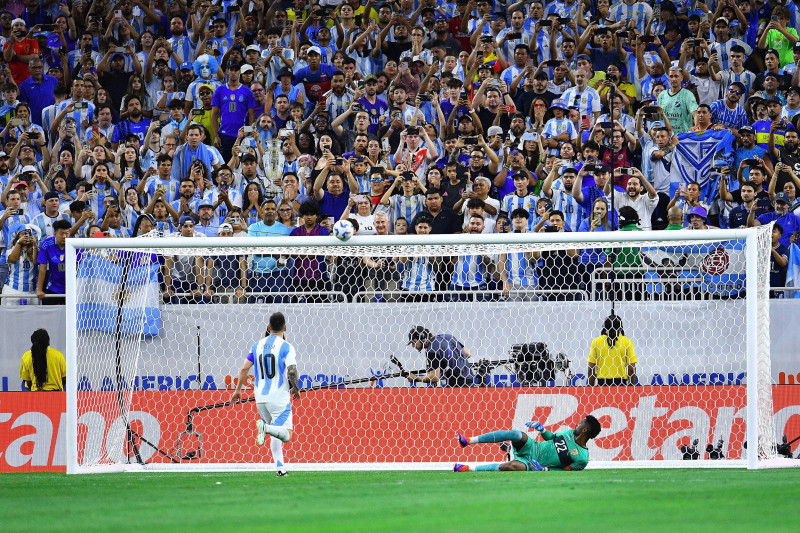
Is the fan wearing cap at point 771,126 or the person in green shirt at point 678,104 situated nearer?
the fan wearing cap at point 771,126

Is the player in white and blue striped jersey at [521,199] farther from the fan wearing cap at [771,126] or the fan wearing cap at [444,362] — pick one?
the fan wearing cap at [771,126]

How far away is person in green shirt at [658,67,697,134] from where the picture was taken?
17.6 meters

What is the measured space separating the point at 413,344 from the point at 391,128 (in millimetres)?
5044

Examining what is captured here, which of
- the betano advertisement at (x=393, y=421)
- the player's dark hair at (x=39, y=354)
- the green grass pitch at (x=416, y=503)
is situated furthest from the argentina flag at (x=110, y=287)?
the green grass pitch at (x=416, y=503)

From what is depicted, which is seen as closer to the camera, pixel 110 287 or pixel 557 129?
pixel 110 287

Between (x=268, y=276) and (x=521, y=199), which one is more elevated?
(x=521, y=199)

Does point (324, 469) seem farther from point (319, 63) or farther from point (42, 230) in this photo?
point (319, 63)

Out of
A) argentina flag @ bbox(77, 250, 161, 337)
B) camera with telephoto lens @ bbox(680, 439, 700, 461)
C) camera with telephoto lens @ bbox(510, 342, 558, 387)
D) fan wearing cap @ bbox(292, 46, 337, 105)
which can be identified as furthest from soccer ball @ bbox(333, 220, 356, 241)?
fan wearing cap @ bbox(292, 46, 337, 105)

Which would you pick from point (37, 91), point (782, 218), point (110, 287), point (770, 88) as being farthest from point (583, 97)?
point (37, 91)

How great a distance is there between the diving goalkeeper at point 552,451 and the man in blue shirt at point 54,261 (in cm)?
712

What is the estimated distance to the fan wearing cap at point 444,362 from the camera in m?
13.6

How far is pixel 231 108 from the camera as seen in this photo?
18812 mm

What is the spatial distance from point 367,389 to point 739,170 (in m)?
6.66

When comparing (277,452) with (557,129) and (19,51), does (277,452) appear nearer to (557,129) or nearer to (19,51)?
Answer: (557,129)
